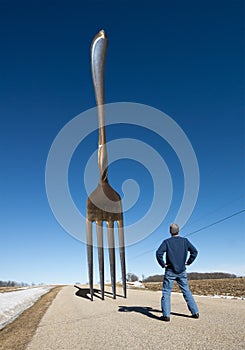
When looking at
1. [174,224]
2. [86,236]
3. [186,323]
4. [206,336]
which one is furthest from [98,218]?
[206,336]

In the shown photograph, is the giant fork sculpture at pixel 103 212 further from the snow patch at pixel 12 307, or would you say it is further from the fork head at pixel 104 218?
the snow patch at pixel 12 307

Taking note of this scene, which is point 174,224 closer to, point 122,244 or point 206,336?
point 206,336

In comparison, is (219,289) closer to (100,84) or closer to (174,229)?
(100,84)

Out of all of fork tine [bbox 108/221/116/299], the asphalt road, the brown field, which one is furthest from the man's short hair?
the brown field

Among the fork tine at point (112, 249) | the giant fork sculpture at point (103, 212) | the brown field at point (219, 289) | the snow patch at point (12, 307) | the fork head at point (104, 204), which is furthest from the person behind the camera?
the brown field at point (219, 289)

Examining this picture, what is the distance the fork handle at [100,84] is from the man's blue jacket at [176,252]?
4.82 meters

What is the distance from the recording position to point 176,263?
218 inches

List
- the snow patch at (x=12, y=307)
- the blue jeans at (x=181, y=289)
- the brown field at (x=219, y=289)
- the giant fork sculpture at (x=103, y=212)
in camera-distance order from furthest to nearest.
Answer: the brown field at (x=219, y=289) → the giant fork sculpture at (x=103, y=212) → the snow patch at (x=12, y=307) → the blue jeans at (x=181, y=289)

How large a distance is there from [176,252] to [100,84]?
226 inches

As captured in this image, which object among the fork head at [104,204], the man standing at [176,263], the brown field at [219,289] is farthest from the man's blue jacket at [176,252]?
the brown field at [219,289]

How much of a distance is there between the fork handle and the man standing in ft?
15.6

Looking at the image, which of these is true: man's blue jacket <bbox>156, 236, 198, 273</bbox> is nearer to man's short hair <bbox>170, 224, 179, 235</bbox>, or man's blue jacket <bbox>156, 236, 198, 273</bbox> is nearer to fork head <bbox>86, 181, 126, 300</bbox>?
man's short hair <bbox>170, 224, 179, 235</bbox>

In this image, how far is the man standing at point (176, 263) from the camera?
→ 5.47 m

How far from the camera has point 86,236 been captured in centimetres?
1055
